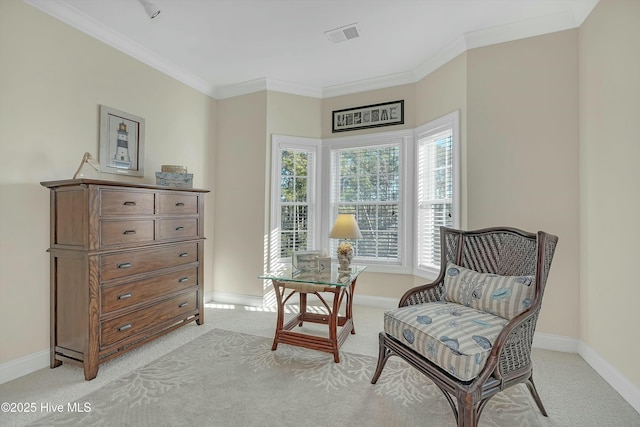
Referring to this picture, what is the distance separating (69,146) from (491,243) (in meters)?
3.51

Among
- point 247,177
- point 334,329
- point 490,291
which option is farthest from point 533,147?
point 247,177

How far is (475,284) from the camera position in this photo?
213cm

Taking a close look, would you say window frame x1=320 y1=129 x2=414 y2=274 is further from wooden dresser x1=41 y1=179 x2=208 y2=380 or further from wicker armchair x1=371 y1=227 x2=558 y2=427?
wooden dresser x1=41 y1=179 x2=208 y2=380

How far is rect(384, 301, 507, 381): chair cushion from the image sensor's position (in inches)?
61.5

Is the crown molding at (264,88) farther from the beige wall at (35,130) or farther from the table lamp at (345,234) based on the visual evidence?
the table lamp at (345,234)

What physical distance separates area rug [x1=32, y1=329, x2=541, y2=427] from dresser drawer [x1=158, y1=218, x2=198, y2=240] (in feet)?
3.50

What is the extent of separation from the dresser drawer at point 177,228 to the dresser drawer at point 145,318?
602 millimetres

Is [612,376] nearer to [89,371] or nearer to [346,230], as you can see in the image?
[346,230]

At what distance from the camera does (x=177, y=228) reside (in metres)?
3.05

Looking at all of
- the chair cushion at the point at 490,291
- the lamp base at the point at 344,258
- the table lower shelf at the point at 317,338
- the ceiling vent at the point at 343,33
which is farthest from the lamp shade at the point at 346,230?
the ceiling vent at the point at 343,33

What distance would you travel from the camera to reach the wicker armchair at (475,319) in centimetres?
157

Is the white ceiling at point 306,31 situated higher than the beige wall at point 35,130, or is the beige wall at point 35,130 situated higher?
the white ceiling at point 306,31

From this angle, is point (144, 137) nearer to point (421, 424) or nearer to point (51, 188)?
point (51, 188)

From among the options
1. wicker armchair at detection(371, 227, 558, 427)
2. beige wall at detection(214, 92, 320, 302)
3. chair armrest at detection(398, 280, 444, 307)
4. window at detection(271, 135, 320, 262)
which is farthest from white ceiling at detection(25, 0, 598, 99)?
chair armrest at detection(398, 280, 444, 307)
